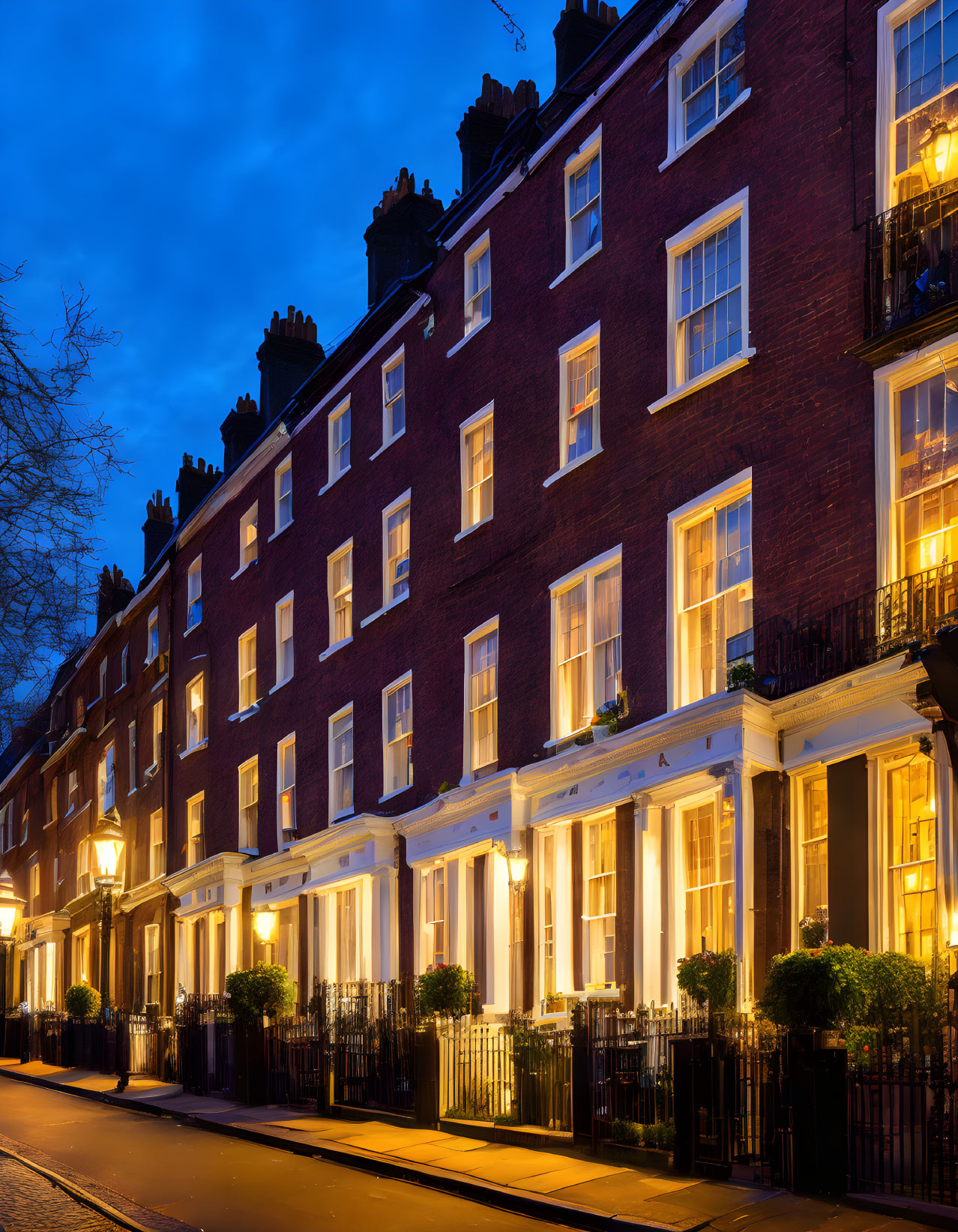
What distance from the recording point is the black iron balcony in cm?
1317

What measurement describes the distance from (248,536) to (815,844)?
2114 cm

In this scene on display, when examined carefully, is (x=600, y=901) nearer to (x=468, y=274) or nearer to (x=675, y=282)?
(x=675, y=282)

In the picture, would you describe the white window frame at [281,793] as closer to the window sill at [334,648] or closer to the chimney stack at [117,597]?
the window sill at [334,648]

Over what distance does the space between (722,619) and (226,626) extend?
19.3 meters

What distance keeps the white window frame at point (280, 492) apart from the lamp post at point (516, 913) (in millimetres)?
12889

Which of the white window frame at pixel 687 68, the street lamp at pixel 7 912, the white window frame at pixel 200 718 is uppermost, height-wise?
the white window frame at pixel 687 68

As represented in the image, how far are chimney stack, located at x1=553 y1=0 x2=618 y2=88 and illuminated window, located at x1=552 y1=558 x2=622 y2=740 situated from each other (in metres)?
7.65

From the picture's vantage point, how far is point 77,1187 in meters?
12.9

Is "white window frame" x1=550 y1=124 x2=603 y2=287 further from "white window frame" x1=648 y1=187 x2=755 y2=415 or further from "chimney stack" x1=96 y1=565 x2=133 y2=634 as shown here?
"chimney stack" x1=96 y1=565 x2=133 y2=634

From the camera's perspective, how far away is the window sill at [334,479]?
1087 inches

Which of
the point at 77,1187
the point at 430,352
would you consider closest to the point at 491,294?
the point at 430,352

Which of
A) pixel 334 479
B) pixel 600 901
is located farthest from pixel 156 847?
pixel 600 901

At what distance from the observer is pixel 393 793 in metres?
24.6

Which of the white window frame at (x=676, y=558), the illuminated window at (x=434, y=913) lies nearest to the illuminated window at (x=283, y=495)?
the illuminated window at (x=434, y=913)
